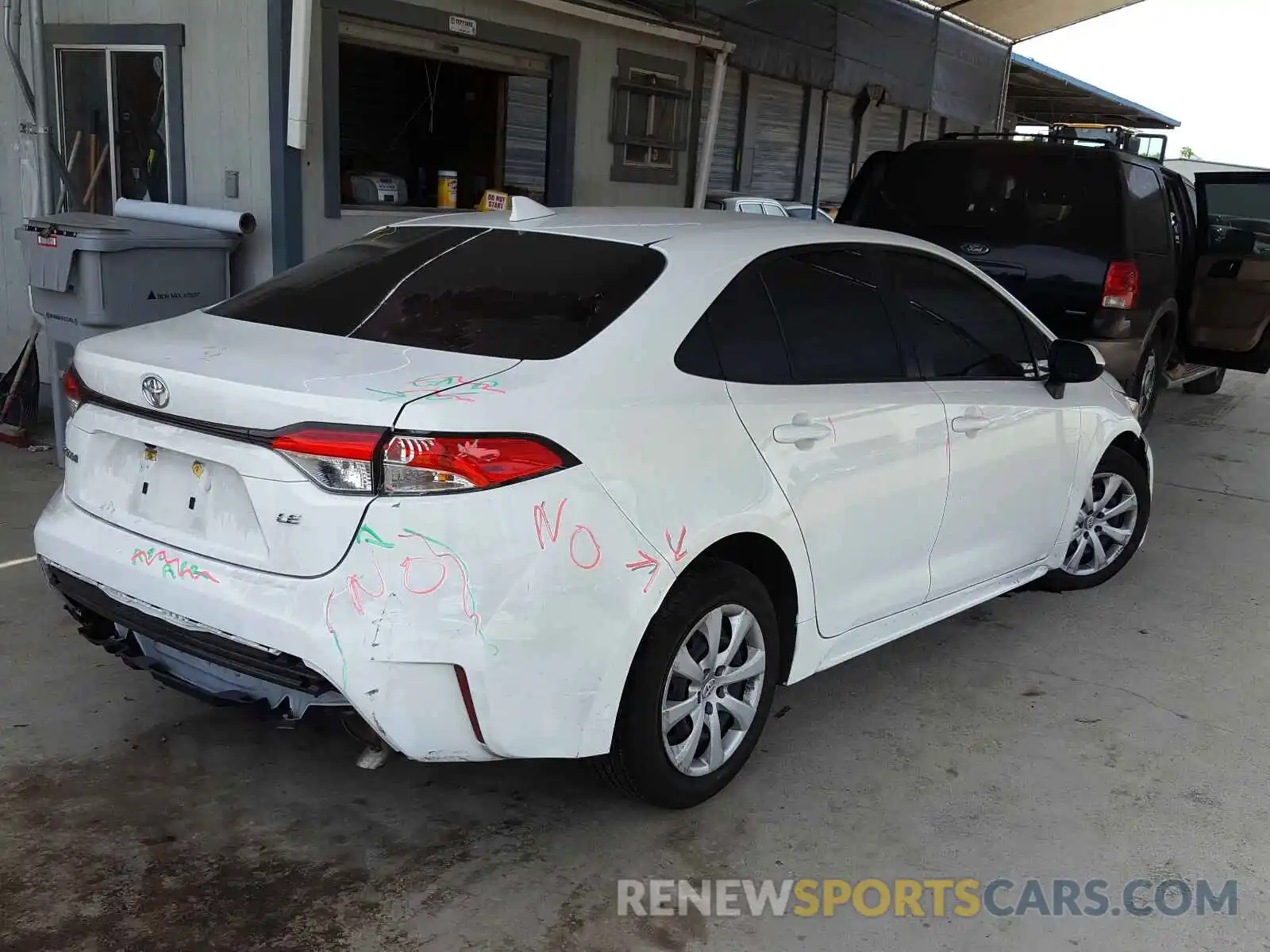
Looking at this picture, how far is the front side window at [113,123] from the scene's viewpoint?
699 cm

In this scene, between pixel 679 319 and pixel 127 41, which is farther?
pixel 127 41

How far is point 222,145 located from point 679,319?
467 centimetres

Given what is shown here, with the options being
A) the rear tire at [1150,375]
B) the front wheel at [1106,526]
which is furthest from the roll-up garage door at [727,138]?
the front wheel at [1106,526]

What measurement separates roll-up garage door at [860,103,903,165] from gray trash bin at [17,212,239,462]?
10.2 metres

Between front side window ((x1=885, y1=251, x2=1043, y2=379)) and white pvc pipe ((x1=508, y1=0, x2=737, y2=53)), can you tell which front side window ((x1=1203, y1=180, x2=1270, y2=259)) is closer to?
white pvc pipe ((x1=508, y1=0, x2=737, y2=53))

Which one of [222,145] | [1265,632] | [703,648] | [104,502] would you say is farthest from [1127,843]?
[222,145]

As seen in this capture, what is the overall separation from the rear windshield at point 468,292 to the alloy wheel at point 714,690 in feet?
2.83

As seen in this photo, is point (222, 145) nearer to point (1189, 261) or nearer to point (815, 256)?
point (815, 256)

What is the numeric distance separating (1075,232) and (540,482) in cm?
538

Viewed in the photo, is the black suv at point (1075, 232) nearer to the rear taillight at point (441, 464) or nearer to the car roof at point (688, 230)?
the car roof at point (688, 230)

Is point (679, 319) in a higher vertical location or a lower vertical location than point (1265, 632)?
higher

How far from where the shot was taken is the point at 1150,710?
13.5 ft

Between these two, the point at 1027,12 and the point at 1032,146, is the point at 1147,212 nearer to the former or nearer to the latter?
the point at 1032,146

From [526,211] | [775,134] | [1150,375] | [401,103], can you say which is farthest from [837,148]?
[526,211]
